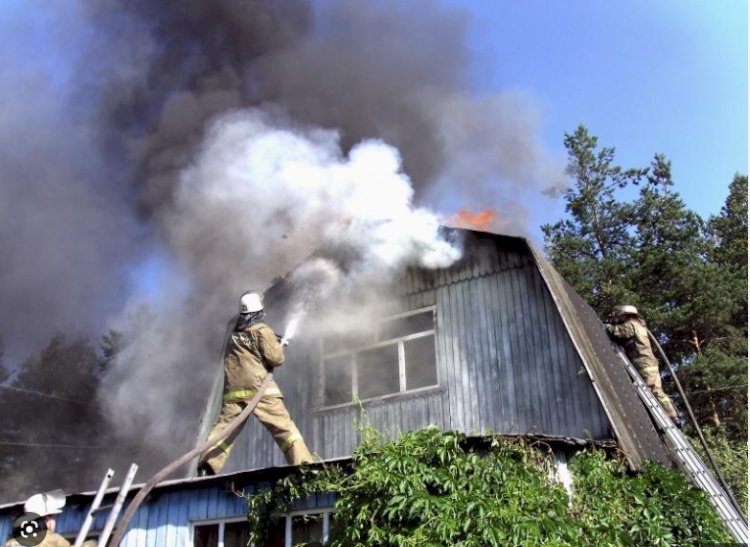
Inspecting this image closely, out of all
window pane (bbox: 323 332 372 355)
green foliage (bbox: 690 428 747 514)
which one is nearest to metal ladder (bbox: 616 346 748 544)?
window pane (bbox: 323 332 372 355)

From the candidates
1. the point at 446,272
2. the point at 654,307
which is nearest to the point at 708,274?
the point at 654,307

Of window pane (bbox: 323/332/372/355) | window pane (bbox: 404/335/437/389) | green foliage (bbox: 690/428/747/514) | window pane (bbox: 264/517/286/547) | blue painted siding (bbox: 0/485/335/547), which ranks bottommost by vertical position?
window pane (bbox: 264/517/286/547)

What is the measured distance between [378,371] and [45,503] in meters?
7.79

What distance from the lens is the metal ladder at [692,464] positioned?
827 centimetres

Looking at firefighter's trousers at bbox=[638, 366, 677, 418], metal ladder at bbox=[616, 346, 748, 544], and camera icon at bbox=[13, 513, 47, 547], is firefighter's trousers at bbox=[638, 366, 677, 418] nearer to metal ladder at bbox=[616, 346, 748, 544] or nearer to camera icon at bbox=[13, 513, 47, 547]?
metal ladder at bbox=[616, 346, 748, 544]

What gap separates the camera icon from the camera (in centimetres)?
613

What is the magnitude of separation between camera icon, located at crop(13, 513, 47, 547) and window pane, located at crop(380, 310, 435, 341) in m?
5.50

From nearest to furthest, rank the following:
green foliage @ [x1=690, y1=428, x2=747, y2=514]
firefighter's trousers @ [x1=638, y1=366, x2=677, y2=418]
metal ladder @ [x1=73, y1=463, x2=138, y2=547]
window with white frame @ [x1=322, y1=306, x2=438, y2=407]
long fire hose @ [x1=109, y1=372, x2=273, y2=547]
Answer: metal ladder @ [x1=73, y1=463, x2=138, y2=547]
long fire hose @ [x1=109, y1=372, x2=273, y2=547]
window with white frame @ [x1=322, y1=306, x2=438, y2=407]
firefighter's trousers @ [x1=638, y1=366, x2=677, y2=418]
green foliage @ [x1=690, y1=428, x2=747, y2=514]

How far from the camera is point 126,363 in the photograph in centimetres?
1688

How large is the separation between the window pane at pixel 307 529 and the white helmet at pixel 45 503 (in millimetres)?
2234

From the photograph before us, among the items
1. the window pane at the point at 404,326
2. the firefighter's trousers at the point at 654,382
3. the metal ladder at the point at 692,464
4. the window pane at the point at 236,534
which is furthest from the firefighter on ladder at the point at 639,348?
the window pane at the point at 236,534

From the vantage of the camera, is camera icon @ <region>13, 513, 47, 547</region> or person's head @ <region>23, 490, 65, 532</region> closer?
camera icon @ <region>13, 513, 47, 547</region>

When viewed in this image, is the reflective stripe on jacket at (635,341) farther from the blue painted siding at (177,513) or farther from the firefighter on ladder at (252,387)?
the blue painted siding at (177,513)

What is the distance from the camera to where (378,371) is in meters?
13.5
